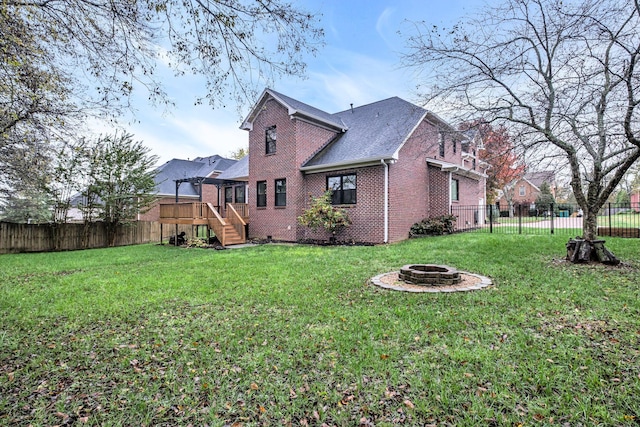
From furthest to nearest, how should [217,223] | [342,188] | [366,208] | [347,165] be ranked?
[217,223], [342,188], [347,165], [366,208]

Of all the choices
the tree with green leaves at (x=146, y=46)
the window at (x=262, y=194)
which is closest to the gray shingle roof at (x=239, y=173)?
the window at (x=262, y=194)

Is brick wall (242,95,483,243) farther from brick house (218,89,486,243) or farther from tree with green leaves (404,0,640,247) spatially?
tree with green leaves (404,0,640,247)

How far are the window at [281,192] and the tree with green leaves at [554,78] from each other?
8013mm

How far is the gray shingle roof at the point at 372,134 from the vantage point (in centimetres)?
1243

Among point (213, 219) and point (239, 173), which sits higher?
point (239, 173)

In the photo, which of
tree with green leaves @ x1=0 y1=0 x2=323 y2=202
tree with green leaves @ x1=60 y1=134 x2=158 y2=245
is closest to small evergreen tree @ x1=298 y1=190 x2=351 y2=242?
tree with green leaves @ x1=0 y1=0 x2=323 y2=202

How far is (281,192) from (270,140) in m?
2.60

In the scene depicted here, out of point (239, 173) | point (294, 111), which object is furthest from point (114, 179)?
point (294, 111)

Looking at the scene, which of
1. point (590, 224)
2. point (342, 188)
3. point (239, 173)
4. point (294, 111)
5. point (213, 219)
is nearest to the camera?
point (590, 224)

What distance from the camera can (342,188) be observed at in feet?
44.1

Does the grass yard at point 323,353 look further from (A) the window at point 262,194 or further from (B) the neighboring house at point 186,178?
(B) the neighboring house at point 186,178

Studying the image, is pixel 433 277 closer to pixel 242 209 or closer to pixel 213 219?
pixel 213 219

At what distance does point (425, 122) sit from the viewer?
14.8 m

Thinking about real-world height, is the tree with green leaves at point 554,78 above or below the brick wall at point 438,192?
above
